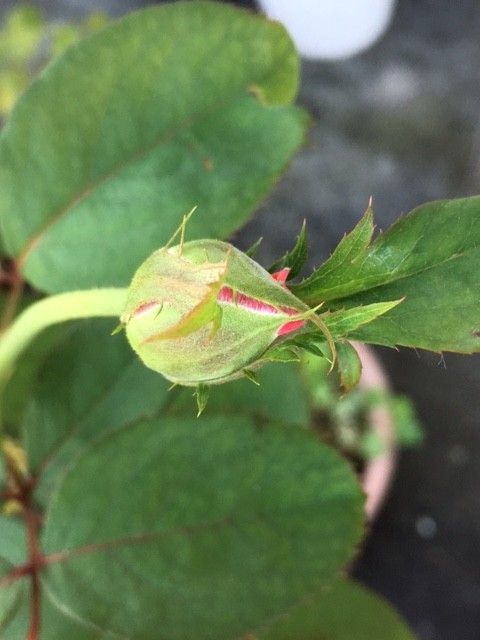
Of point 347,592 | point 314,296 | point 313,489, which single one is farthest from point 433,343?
point 347,592

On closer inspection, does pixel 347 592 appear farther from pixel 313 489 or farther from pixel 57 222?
pixel 57 222

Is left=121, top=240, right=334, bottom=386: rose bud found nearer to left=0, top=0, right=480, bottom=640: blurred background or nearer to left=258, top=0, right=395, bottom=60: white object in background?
left=0, top=0, right=480, bottom=640: blurred background

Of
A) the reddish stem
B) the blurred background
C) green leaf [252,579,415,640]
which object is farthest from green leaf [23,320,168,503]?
the blurred background

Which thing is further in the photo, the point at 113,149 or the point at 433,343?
the point at 113,149

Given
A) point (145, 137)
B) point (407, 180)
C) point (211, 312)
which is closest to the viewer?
point (211, 312)

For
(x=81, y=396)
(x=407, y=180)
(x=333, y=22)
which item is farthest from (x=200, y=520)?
(x=333, y=22)

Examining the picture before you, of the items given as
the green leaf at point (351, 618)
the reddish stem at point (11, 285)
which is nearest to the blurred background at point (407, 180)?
the green leaf at point (351, 618)

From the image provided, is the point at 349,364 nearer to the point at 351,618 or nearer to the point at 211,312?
the point at 211,312
